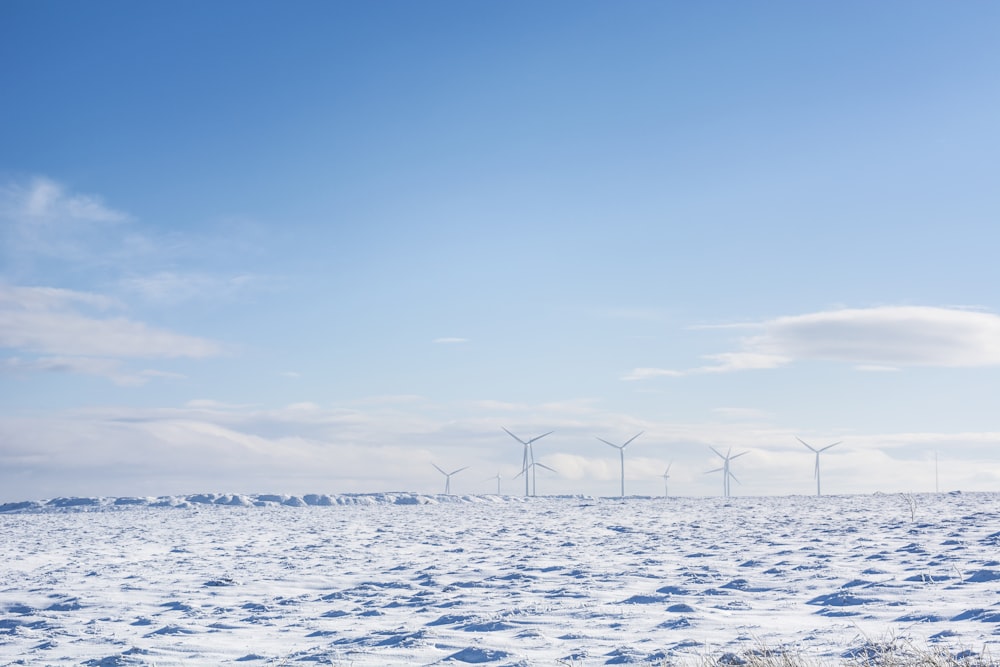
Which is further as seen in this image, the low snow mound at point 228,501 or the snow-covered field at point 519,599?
the low snow mound at point 228,501

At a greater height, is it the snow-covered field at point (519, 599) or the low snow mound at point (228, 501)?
the snow-covered field at point (519, 599)

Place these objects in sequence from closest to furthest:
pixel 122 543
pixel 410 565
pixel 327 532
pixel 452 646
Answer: pixel 452 646
pixel 410 565
pixel 122 543
pixel 327 532

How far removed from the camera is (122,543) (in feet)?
103

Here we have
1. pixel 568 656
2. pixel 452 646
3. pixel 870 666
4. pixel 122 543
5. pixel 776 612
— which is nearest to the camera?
pixel 870 666

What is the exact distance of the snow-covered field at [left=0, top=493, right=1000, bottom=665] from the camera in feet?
35.2

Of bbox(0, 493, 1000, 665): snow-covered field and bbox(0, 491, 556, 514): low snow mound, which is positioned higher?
bbox(0, 493, 1000, 665): snow-covered field

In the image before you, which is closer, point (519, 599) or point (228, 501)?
point (519, 599)

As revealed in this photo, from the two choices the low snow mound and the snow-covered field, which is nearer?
the snow-covered field

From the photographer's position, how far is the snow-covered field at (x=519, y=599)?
10.7m

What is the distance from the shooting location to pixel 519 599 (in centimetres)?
1469

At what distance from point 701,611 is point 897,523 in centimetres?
1833

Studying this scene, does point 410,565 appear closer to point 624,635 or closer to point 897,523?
point 624,635

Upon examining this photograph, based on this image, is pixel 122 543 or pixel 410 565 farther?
pixel 122 543

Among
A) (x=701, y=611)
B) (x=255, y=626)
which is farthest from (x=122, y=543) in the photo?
(x=701, y=611)
